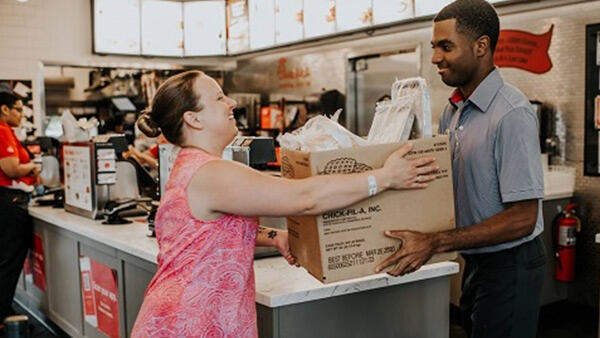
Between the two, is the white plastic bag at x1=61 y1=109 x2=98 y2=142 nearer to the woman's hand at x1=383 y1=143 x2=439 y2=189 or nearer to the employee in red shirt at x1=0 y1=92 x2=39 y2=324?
the employee in red shirt at x1=0 y1=92 x2=39 y2=324

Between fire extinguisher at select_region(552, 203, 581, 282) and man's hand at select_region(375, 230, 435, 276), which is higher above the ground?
man's hand at select_region(375, 230, 435, 276)

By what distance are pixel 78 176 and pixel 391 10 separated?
3.19m

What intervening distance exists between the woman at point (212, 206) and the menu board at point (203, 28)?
665 centimetres

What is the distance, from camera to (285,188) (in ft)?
5.80

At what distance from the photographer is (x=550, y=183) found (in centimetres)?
472

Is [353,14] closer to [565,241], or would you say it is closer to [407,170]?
[565,241]

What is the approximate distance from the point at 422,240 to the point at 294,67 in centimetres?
600

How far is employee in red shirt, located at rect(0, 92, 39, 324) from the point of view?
14.8 feet

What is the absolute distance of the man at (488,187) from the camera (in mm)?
1845

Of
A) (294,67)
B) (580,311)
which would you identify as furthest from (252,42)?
(580,311)

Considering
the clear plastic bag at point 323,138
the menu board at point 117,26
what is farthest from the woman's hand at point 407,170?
the menu board at point 117,26

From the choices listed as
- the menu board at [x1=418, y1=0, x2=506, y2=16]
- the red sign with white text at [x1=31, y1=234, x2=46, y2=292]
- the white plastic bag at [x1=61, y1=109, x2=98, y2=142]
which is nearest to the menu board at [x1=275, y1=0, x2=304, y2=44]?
the menu board at [x1=418, y1=0, x2=506, y2=16]

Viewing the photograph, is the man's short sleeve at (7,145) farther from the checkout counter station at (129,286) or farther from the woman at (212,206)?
the woman at (212,206)

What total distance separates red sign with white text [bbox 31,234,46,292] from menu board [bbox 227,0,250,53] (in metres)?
3.99
